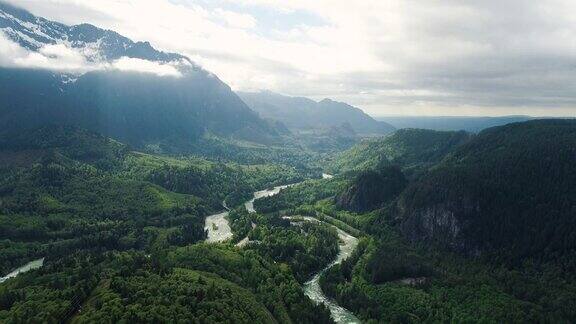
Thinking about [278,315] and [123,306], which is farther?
[278,315]

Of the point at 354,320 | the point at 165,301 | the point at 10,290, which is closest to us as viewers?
the point at 165,301

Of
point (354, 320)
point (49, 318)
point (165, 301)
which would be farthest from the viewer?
A: point (354, 320)

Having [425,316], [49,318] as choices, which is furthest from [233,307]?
[425,316]

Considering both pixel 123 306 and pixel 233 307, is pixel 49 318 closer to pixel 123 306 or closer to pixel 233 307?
pixel 123 306

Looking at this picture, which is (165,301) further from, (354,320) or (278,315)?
(354,320)

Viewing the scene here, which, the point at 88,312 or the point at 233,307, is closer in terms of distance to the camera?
the point at 88,312

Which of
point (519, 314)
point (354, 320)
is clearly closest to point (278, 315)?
point (354, 320)

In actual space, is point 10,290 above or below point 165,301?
below

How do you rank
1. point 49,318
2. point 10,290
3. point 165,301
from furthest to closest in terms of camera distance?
1. point 10,290
2. point 165,301
3. point 49,318
